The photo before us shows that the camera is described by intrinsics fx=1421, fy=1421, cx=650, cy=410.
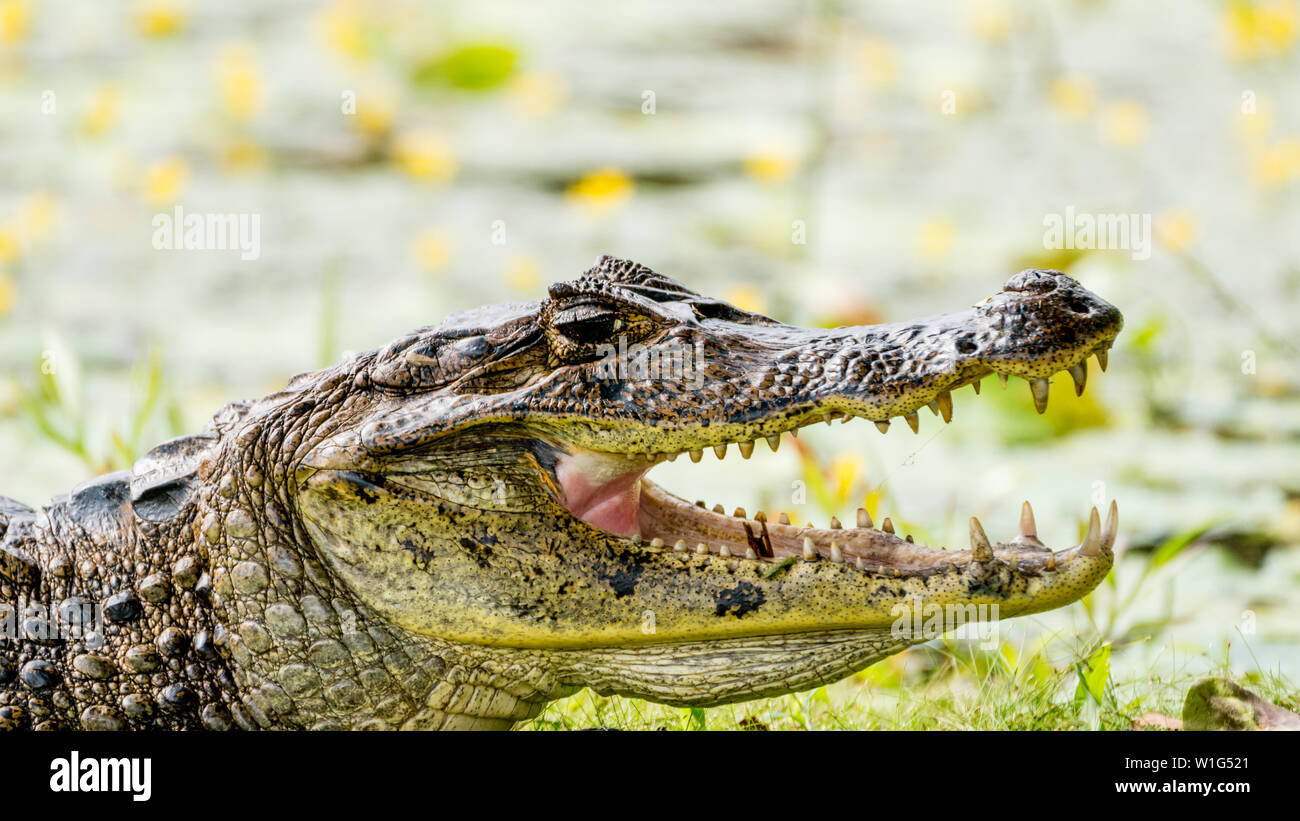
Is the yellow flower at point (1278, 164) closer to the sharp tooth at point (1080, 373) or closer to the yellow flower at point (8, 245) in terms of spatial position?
the sharp tooth at point (1080, 373)

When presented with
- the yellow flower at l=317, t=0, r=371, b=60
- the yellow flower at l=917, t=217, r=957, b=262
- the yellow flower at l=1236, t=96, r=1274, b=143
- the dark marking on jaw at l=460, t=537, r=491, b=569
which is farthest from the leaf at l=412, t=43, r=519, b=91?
the dark marking on jaw at l=460, t=537, r=491, b=569

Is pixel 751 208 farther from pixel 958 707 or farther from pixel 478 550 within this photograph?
pixel 478 550

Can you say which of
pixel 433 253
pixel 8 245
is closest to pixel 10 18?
pixel 8 245

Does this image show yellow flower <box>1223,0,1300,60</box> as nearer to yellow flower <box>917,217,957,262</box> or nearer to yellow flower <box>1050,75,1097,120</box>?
yellow flower <box>1050,75,1097,120</box>

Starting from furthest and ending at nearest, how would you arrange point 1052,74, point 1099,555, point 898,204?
point 1052,74 → point 898,204 → point 1099,555
